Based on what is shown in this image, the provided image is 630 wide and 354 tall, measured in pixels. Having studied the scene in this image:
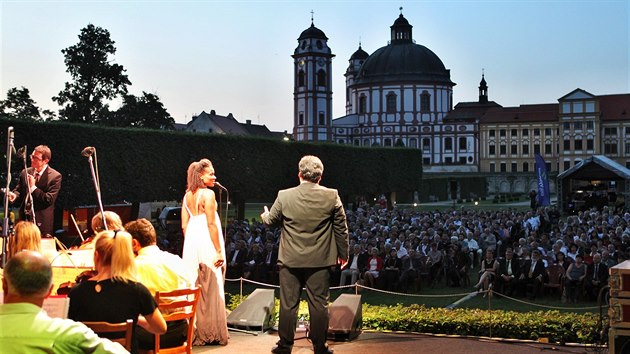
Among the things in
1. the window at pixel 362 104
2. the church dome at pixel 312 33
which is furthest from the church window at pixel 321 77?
the window at pixel 362 104

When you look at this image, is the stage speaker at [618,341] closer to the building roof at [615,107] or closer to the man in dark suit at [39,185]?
the man in dark suit at [39,185]

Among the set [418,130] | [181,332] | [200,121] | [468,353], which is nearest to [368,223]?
[468,353]

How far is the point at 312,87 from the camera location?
340ft

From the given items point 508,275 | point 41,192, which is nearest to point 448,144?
point 508,275

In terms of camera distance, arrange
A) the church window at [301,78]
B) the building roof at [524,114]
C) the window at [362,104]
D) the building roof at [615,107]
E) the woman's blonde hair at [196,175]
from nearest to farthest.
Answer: the woman's blonde hair at [196,175] < the building roof at [615,107] < the building roof at [524,114] < the church window at [301,78] < the window at [362,104]

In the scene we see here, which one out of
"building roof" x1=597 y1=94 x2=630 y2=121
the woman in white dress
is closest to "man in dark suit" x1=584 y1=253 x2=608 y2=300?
the woman in white dress

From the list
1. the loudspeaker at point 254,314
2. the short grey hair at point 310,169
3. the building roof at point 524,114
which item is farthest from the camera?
the building roof at point 524,114

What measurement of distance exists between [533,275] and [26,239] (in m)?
11.7

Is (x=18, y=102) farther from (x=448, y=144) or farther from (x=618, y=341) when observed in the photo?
(x=448, y=144)

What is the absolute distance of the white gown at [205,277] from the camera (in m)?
7.90

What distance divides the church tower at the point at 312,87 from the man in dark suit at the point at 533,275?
8833cm

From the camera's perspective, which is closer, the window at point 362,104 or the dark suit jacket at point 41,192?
the dark suit jacket at point 41,192

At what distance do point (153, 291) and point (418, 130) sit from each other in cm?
10341

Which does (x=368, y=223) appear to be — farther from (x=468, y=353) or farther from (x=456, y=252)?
(x=468, y=353)
